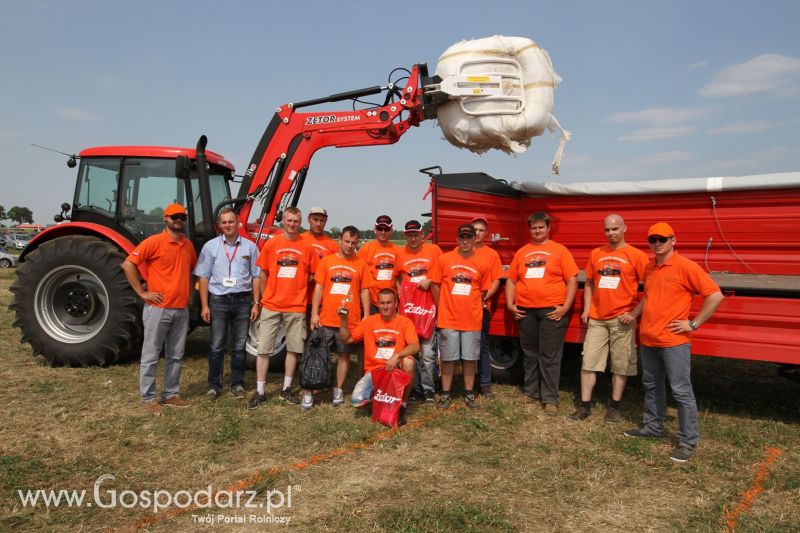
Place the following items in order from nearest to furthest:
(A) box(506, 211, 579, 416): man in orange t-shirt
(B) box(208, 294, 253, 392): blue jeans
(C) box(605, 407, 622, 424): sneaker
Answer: (C) box(605, 407, 622, 424): sneaker, (A) box(506, 211, 579, 416): man in orange t-shirt, (B) box(208, 294, 253, 392): blue jeans

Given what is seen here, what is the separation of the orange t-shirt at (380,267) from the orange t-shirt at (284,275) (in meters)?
0.60

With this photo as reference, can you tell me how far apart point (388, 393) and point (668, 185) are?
142 inches

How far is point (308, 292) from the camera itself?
5.21 meters

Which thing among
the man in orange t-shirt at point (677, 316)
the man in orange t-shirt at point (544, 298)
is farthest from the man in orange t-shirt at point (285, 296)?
the man in orange t-shirt at point (677, 316)

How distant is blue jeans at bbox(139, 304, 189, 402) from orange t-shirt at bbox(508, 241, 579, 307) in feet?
10.1

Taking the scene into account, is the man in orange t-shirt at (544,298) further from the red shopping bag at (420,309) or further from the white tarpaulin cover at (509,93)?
the white tarpaulin cover at (509,93)

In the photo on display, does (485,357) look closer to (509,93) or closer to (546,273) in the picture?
(546,273)

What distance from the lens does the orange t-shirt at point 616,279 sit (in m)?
4.34

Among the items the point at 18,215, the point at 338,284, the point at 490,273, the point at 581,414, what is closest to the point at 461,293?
the point at 490,273

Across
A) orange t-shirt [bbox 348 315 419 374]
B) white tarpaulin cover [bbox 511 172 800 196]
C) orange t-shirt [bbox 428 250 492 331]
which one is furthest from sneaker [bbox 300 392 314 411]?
white tarpaulin cover [bbox 511 172 800 196]

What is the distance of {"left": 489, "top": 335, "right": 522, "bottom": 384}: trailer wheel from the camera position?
18.3 feet

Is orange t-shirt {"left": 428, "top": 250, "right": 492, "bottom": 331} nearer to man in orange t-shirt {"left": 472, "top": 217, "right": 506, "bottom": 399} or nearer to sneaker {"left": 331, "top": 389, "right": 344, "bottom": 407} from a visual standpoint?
man in orange t-shirt {"left": 472, "top": 217, "right": 506, "bottom": 399}

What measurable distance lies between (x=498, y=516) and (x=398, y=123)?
166 inches

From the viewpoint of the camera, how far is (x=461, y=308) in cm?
471
